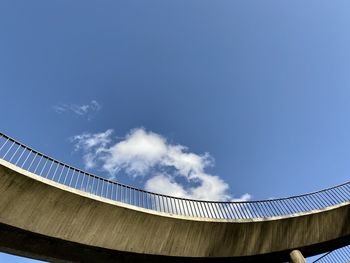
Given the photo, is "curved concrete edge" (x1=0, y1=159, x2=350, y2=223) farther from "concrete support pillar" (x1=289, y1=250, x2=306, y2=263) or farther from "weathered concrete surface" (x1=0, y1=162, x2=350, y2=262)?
"concrete support pillar" (x1=289, y1=250, x2=306, y2=263)

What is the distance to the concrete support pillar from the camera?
13271mm

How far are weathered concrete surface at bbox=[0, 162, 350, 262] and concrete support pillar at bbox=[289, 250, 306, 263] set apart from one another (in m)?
0.22

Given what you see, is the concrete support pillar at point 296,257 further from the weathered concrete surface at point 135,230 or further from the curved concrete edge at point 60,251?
the curved concrete edge at point 60,251

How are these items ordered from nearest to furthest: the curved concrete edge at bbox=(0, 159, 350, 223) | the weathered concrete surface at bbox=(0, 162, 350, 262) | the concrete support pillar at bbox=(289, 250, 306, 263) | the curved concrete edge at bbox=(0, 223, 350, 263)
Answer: the curved concrete edge at bbox=(0, 159, 350, 223)
the weathered concrete surface at bbox=(0, 162, 350, 262)
the curved concrete edge at bbox=(0, 223, 350, 263)
the concrete support pillar at bbox=(289, 250, 306, 263)

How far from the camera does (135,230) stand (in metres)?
11.6

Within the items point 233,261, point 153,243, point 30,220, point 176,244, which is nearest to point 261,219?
point 233,261

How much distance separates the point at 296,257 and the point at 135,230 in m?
7.34

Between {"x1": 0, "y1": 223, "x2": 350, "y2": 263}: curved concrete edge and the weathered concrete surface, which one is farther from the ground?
the weathered concrete surface

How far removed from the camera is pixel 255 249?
13.2 meters

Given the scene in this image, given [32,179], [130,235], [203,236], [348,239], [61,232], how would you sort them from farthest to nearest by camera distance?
1. [348,239]
2. [203,236]
3. [130,235]
4. [61,232]
5. [32,179]

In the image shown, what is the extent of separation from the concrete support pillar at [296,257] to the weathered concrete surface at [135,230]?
8.5 inches

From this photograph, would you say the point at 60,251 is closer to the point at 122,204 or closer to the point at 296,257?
the point at 122,204

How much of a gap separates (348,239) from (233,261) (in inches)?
230

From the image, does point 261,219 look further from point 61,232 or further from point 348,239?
point 61,232
